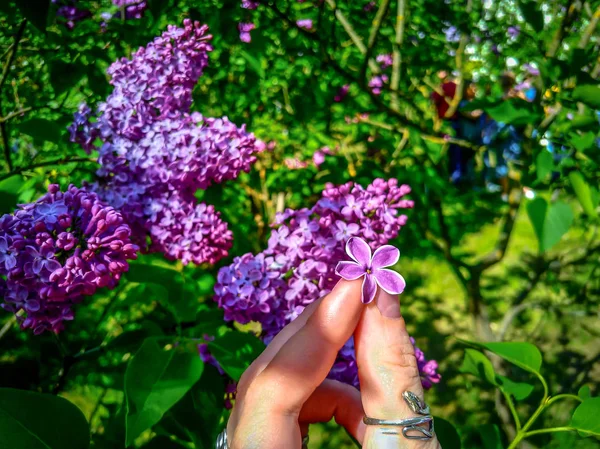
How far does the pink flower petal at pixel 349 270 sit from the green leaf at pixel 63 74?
1108 mm

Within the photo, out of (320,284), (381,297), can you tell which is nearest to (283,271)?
(320,284)

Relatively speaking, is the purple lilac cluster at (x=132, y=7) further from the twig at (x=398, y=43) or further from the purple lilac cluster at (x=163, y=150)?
the twig at (x=398, y=43)

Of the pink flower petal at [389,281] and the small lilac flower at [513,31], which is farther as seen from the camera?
the small lilac flower at [513,31]

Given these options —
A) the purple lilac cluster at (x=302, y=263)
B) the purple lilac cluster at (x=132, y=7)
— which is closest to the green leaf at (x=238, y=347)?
the purple lilac cluster at (x=302, y=263)

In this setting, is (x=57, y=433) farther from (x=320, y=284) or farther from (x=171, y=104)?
(x=171, y=104)

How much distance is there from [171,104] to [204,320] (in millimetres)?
630

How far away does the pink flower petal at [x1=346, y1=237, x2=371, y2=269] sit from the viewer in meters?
0.83

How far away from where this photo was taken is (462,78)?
2938 mm

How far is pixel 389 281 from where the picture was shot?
2.65ft

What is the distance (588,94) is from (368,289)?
1.08m

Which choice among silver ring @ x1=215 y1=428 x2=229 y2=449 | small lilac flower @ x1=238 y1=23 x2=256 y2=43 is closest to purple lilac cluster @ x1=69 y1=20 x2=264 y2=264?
small lilac flower @ x1=238 y1=23 x2=256 y2=43

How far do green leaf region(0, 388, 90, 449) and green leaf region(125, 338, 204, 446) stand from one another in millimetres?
159

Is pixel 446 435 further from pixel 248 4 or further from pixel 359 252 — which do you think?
pixel 248 4

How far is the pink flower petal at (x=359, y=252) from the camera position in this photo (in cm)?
83
